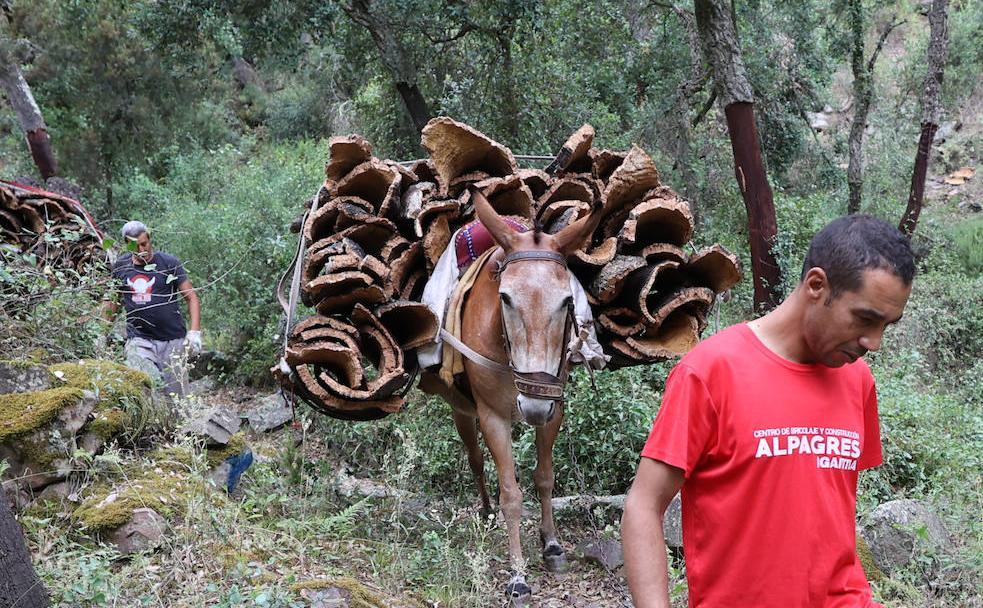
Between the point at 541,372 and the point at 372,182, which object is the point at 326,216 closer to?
the point at 372,182

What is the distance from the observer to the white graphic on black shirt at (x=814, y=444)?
209 centimetres

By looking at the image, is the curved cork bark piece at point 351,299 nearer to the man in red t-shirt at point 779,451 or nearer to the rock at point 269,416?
the man in red t-shirt at point 779,451

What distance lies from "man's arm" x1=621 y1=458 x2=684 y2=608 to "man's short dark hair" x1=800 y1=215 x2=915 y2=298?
64cm

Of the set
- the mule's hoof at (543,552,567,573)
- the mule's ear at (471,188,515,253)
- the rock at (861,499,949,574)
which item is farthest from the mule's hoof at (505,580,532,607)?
the rock at (861,499,949,574)

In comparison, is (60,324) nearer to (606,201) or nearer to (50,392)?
(50,392)

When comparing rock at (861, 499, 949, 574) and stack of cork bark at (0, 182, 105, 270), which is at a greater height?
stack of cork bark at (0, 182, 105, 270)

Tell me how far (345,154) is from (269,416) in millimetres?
4785

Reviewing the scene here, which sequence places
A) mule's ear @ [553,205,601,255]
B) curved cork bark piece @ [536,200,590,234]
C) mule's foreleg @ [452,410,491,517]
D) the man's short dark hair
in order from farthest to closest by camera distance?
mule's foreleg @ [452,410,491,517]
curved cork bark piece @ [536,200,590,234]
mule's ear @ [553,205,601,255]
the man's short dark hair

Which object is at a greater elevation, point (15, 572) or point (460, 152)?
point (460, 152)

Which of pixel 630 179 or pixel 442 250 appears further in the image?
pixel 442 250

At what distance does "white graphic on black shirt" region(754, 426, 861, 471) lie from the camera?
6.86 ft

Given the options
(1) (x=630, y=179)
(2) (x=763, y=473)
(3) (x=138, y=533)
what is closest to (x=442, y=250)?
(1) (x=630, y=179)

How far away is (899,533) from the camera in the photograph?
201 inches

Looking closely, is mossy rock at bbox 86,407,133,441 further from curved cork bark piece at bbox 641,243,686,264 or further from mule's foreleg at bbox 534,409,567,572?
curved cork bark piece at bbox 641,243,686,264
